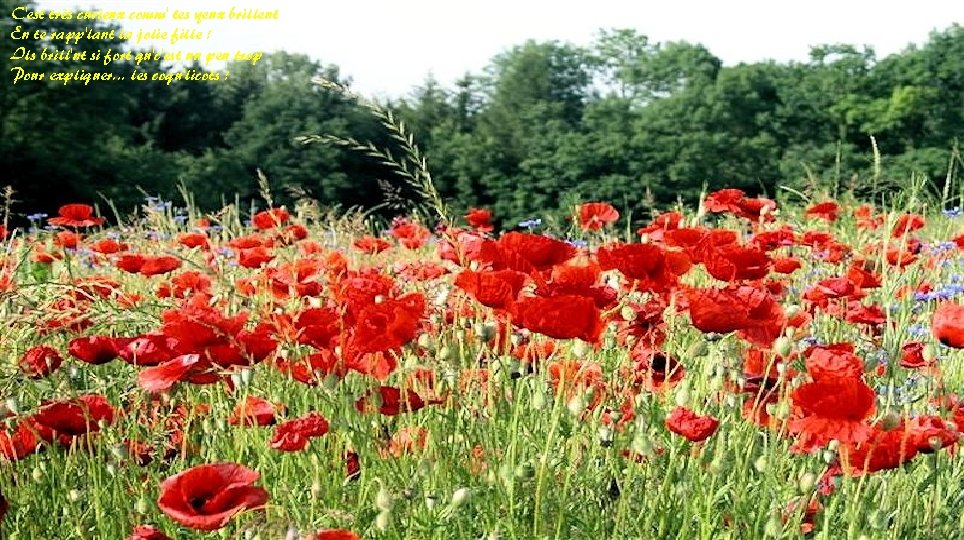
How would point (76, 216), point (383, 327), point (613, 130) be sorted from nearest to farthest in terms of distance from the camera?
1. point (383, 327)
2. point (76, 216)
3. point (613, 130)

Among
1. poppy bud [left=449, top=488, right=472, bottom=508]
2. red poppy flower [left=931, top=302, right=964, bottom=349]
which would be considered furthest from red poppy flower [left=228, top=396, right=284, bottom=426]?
red poppy flower [left=931, top=302, right=964, bottom=349]

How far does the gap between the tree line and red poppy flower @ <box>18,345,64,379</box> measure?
99.0 ft

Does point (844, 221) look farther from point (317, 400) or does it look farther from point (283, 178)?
point (283, 178)

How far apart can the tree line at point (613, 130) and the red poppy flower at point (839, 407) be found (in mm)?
31049

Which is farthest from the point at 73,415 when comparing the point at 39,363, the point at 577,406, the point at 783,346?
the point at 783,346

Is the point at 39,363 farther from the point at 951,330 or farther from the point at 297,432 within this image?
the point at 951,330

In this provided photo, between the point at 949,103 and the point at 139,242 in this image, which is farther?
the point at 949,103

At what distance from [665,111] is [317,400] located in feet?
126

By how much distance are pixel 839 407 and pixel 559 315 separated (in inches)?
15.1

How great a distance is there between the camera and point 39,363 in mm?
1815

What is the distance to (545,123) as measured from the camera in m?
42.6

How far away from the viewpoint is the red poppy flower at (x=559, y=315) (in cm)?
141

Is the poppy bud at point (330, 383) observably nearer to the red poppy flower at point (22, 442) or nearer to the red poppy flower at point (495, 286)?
the red poppy flower at point (495, 286)

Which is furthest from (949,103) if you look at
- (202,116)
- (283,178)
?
(202,116)
